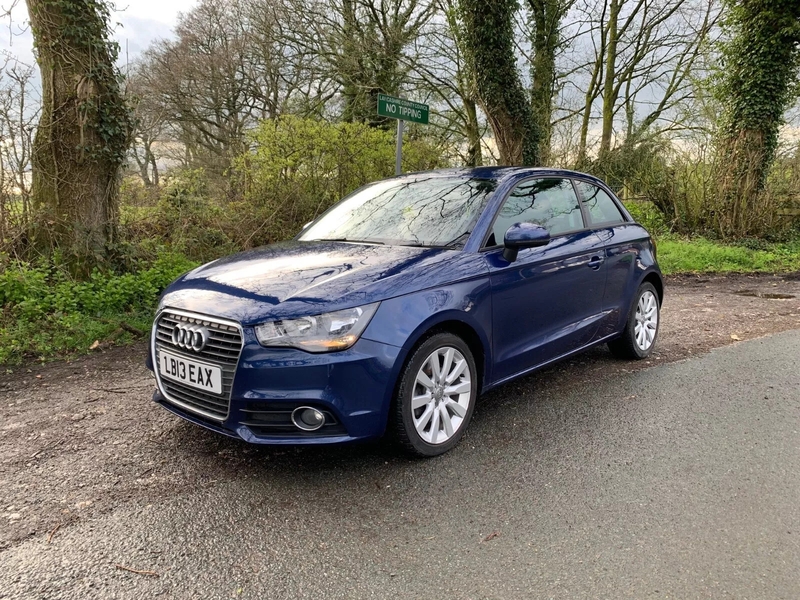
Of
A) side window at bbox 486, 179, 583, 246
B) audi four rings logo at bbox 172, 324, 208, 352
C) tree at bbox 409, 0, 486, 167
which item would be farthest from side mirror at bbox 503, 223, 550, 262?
tree at bbox 409, 0, 486, 167

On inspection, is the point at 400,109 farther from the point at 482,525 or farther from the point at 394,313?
the point at 482,525

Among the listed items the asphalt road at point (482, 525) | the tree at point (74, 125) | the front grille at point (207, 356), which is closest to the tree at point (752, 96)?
the asphalt road at point (482, 525)

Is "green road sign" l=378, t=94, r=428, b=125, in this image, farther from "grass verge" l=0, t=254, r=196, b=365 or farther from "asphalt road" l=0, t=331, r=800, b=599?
"asphalt road" l=0, t=331, r=800, b=599

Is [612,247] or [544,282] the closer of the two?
[544,282]

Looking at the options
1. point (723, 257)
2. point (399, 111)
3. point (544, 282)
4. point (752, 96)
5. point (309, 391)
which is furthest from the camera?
point (752, 96)

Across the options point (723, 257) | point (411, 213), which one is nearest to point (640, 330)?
point (411, 213)

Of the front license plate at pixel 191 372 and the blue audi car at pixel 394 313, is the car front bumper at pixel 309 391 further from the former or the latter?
the front license plate at pixel 191 372

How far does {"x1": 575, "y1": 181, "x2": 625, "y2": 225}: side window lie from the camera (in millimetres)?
4711

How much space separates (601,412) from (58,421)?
366 centimetres

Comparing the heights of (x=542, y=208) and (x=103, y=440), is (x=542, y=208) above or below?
above

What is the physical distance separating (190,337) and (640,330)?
3.93 m

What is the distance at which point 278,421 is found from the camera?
278 cm

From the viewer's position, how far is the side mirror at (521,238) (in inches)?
138

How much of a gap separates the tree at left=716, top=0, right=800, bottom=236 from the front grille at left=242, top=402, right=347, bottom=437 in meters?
13.2
